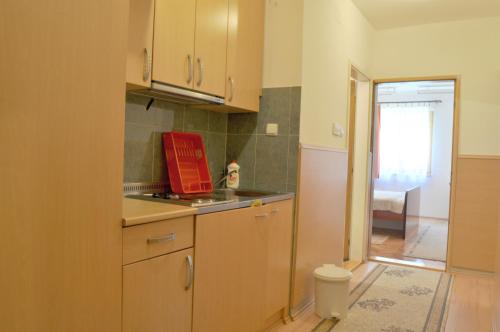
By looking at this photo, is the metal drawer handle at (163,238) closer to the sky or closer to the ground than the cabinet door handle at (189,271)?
closer to the sky

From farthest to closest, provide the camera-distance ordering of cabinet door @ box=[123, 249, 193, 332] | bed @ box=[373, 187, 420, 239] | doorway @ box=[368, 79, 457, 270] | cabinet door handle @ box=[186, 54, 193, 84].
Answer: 1. doorway @ box=[368, 79, 457, 270]
2. bed @ box=[373, 187, 420, 239]
3. cabinet door handle @ box=[186, 54, 193, 84]
4. cabinet door @ box=[123, 249, 193, 332]

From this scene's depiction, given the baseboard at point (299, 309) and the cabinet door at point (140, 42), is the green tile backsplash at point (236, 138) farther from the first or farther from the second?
the baseboard at point (299, 309)

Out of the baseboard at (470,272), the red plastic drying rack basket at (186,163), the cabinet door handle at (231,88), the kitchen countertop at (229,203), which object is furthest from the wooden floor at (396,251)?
the cabinet door handle at (231,88)

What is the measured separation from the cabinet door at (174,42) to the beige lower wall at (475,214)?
3229mm

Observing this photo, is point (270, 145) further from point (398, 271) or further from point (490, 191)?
point (490, 191)

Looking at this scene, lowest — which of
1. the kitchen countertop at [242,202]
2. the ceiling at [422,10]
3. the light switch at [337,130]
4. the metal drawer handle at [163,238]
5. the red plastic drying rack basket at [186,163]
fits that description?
the metal drawer handle at [163,238]

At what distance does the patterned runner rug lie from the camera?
104 inches

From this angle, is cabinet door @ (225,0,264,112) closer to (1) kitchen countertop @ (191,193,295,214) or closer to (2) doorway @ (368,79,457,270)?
(1) kitchen countertop @ (191,193,295,214)

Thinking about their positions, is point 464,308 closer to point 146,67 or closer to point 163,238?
point 163,238

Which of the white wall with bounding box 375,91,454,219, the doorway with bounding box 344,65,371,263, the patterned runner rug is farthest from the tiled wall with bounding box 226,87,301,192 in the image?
the white wall with bounding box 375,91,454,219

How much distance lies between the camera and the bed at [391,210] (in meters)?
5.48

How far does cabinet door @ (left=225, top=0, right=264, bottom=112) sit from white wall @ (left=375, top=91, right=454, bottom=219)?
537 cm

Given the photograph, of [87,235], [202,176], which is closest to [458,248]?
[202,176]

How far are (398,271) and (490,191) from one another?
1.24 metres
